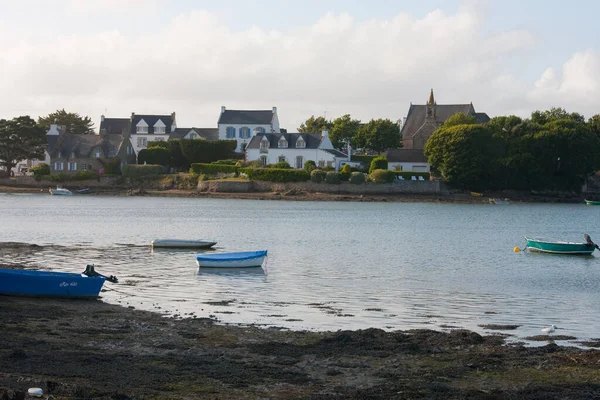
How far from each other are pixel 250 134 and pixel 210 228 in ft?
227

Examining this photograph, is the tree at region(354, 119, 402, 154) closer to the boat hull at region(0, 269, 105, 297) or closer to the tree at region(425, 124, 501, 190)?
the tree at region(425, 124, 501, 190)

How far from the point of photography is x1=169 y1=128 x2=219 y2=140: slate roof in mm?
127188

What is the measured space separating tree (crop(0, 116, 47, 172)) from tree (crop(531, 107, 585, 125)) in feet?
209

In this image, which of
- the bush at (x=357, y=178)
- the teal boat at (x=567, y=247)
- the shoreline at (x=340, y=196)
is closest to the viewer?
the teal boat at (x=567, y=247)

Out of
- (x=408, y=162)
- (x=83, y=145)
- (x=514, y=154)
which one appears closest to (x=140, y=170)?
(x=83, y=145)

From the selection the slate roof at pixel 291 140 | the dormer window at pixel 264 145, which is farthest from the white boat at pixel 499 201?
the dormer window at pixel 264 145

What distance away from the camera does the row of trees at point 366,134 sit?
4781 inches

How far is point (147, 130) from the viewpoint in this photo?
131 metres

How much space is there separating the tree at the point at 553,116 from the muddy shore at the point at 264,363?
9932cm

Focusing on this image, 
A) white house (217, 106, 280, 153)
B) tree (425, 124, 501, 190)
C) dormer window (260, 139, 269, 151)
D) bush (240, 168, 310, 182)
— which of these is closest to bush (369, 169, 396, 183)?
tree (425, 124, 501, 190)

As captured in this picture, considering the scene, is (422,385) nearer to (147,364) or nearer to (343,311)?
(147,364)

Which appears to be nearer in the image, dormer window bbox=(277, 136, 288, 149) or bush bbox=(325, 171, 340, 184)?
bush bbox=(325, 171, 340, 184)

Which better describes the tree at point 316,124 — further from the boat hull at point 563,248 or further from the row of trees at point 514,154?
the boat hull at point 563,248

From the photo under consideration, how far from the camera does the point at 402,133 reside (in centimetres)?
13475
